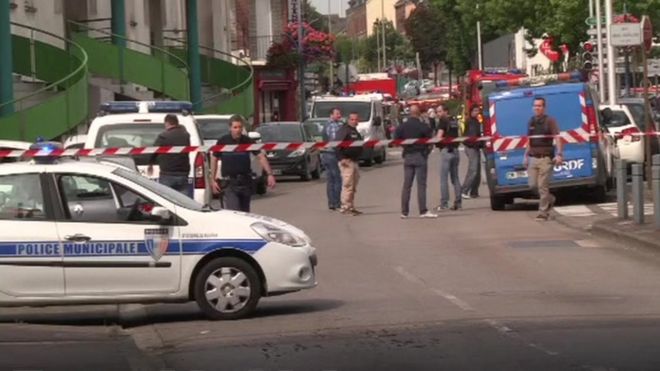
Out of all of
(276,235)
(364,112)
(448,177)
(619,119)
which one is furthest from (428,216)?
(364,112)

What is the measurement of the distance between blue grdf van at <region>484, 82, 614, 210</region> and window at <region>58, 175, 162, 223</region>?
38.7 feet

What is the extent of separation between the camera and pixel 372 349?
1045 centimetres

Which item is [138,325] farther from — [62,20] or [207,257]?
[62,20]

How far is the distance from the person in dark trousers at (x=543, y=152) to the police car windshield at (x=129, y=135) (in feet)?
18.9

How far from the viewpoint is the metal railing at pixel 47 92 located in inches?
1020

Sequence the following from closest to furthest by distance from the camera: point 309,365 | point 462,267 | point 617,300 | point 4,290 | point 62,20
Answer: point 309,365 → point 4,290 → point 617,300 → point 462,267 → point 62,20

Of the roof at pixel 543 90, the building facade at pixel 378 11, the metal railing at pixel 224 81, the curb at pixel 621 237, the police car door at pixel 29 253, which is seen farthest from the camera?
the building facade at pixel 378 11

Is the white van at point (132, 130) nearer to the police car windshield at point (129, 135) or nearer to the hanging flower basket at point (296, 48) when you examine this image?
the police car windshield at point (129, 135)

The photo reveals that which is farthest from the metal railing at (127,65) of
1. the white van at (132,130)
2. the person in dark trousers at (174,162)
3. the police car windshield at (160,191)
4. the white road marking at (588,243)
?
the police car windshield at (160,191)

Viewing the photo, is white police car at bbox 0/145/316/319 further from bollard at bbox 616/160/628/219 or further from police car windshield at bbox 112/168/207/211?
bollard at bbox 616/160/628/219

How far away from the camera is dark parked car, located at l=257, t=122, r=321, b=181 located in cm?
3594

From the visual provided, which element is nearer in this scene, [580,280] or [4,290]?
[4,290]

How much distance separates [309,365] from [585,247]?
8868 millimetres

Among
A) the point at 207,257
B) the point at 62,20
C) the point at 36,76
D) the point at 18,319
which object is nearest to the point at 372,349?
the point at 207,257
